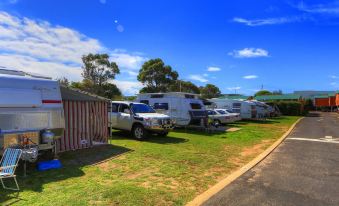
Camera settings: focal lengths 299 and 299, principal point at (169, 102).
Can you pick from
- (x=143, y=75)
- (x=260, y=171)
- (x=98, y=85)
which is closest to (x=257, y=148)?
(x=260, y=171)

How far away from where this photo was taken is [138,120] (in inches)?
555

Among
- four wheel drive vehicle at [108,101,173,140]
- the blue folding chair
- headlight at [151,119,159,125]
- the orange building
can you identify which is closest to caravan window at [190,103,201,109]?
four wheel drive vehicle at [108,101,173,140]

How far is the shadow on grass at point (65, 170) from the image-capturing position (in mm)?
6048

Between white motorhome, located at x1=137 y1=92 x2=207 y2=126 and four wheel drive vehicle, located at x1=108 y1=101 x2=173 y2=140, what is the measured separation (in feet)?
10.5

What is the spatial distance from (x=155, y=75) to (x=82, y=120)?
4323cm

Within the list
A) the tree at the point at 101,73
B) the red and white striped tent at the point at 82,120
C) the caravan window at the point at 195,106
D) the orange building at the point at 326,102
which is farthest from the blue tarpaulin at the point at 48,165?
the orange building at the point at 326,102

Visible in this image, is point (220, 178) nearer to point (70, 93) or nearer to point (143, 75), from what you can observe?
point (70, 93)

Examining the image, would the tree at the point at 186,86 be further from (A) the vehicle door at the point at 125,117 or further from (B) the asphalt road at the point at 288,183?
(B) the asphalt road at the point at 288,183

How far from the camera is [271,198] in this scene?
589 cm

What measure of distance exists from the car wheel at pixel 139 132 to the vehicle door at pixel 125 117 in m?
0.37

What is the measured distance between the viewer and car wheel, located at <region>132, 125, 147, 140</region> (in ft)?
45.4

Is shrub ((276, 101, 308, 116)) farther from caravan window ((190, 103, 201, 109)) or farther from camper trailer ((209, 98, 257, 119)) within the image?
caravan window ((190, 103, 201, 109))

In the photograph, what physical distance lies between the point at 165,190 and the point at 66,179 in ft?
8.08

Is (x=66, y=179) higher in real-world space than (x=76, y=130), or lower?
lower
